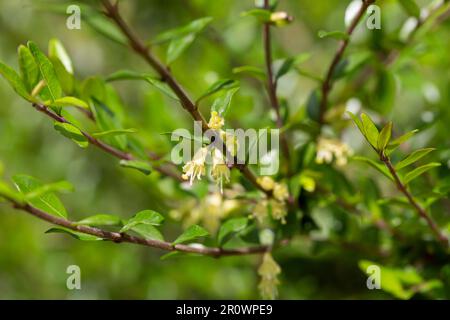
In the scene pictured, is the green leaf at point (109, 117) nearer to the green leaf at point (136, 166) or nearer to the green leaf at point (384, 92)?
the green leaf at point (136, 166)

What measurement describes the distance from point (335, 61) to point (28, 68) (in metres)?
0.37

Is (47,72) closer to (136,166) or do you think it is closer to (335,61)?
(136,166)

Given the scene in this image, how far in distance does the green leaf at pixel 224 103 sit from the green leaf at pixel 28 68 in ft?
0.61

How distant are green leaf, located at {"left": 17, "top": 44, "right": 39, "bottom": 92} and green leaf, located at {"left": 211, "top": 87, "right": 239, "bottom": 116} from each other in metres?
0.19

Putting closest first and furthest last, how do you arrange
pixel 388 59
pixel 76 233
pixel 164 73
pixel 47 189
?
pixel 47 189
pixel 76 233
pixel 164 73
pixel 388 59

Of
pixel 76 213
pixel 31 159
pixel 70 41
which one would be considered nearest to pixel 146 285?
pixel 76 213

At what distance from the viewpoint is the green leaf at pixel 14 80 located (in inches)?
22.5

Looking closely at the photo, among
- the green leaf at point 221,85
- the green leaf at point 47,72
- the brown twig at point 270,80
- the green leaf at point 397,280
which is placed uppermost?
the brown twig at point 270,80

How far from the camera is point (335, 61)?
29.5 inches

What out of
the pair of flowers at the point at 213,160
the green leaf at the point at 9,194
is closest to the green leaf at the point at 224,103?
the pair of flowers at the point at 213,160

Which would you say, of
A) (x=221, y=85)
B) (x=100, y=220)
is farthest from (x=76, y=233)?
(x=221, y=85)

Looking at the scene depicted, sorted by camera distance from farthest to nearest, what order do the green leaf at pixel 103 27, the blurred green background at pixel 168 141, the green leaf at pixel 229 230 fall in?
the blurred green background at pixel 168 141, the green leaf at pixel 103 27, the green leaf at pixel 229 230

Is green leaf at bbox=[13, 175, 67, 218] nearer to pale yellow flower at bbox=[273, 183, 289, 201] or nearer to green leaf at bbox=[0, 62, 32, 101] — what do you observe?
green leaf at bbox=[0, 62, 32, 101]

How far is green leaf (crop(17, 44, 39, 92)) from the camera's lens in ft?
1.97
